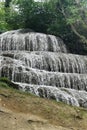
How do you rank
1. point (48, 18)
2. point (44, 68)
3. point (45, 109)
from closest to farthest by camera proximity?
point (45, 109), point (44, 68), point (48, 18)

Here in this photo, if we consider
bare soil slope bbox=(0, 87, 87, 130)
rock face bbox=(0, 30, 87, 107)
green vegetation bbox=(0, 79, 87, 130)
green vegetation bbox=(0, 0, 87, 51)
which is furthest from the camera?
green vegetation bbox=(0, 0, 87, 51)

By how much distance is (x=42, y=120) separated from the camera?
8531mm

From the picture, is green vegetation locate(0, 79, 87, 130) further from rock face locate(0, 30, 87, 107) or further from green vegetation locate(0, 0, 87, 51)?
green vegetation locate(0, 0, 87, 51)

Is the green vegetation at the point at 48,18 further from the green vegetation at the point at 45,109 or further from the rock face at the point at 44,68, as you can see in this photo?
the green vegetation at the point at 45,109

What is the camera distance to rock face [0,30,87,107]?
1350 cm

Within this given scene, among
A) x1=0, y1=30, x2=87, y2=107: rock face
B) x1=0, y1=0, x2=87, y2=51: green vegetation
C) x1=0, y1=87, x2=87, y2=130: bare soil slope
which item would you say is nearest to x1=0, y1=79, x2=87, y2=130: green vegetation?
x1=0, y1=87, x2=87, y2=130: bare soil slope

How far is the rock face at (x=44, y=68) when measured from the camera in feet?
44.3

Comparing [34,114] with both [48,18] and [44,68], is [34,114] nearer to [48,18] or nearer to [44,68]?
[44,68]

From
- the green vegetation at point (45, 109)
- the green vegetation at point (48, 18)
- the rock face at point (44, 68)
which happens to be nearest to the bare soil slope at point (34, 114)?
the green vegetation at point (45, 109)

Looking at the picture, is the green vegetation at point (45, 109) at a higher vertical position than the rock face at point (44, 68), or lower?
higher

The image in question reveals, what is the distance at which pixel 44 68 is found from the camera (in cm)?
1864

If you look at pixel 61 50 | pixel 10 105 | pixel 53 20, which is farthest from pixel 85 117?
pixel 53 20

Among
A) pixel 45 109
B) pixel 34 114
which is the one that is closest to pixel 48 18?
pixel 45 109

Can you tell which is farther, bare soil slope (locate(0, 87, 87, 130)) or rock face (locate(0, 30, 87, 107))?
rock face (locate(0, 30, 87, 107))
